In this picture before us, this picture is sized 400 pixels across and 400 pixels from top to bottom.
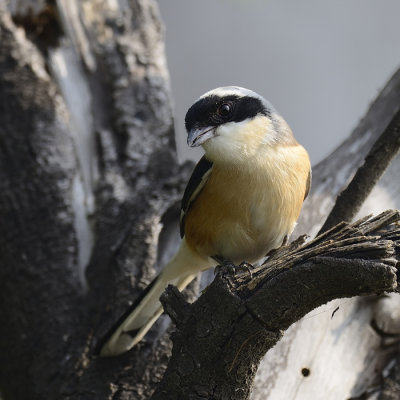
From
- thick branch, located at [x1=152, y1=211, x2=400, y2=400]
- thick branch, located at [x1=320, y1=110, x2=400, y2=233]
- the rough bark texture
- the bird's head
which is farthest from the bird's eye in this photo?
thick branch, located at [x1=152, y1=211, x2=400, y2=400]

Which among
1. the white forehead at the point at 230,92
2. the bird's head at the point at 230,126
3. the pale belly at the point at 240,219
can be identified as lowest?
the pale belly at the point at 240,219

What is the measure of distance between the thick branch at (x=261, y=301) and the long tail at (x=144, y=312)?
773mm

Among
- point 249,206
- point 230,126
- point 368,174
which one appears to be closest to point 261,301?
point 249,206

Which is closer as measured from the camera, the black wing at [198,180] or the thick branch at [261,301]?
the thick branch at [261,301]

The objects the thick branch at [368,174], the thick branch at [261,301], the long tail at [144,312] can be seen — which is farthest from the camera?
the long tail at [144,312]

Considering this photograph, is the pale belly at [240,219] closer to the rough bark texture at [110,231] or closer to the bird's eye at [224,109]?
the bird's eye at [224,109]

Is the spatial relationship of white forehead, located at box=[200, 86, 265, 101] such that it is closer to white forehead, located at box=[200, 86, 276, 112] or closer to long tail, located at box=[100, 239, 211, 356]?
white forehead, located at box=[200, 86, 276, 112]

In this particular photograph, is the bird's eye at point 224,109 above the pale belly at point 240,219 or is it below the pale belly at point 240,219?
above

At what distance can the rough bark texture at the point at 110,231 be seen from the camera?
7.70ft

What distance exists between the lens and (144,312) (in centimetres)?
334

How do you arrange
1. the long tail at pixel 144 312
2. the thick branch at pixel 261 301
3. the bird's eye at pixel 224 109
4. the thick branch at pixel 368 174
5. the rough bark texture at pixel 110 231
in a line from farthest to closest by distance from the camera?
the long tail at pixel 144 312
the bird's eye at pixel 224 109
the thick branch at pixel 368 174
the rough bark texture at pixel 110 231
the thick branch at pixel 261 301

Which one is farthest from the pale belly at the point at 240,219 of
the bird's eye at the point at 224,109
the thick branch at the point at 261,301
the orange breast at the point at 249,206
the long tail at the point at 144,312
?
the thick branch at the point at 261,301

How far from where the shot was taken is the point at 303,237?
108 inches

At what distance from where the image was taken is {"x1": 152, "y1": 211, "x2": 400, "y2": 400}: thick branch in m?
2.15
